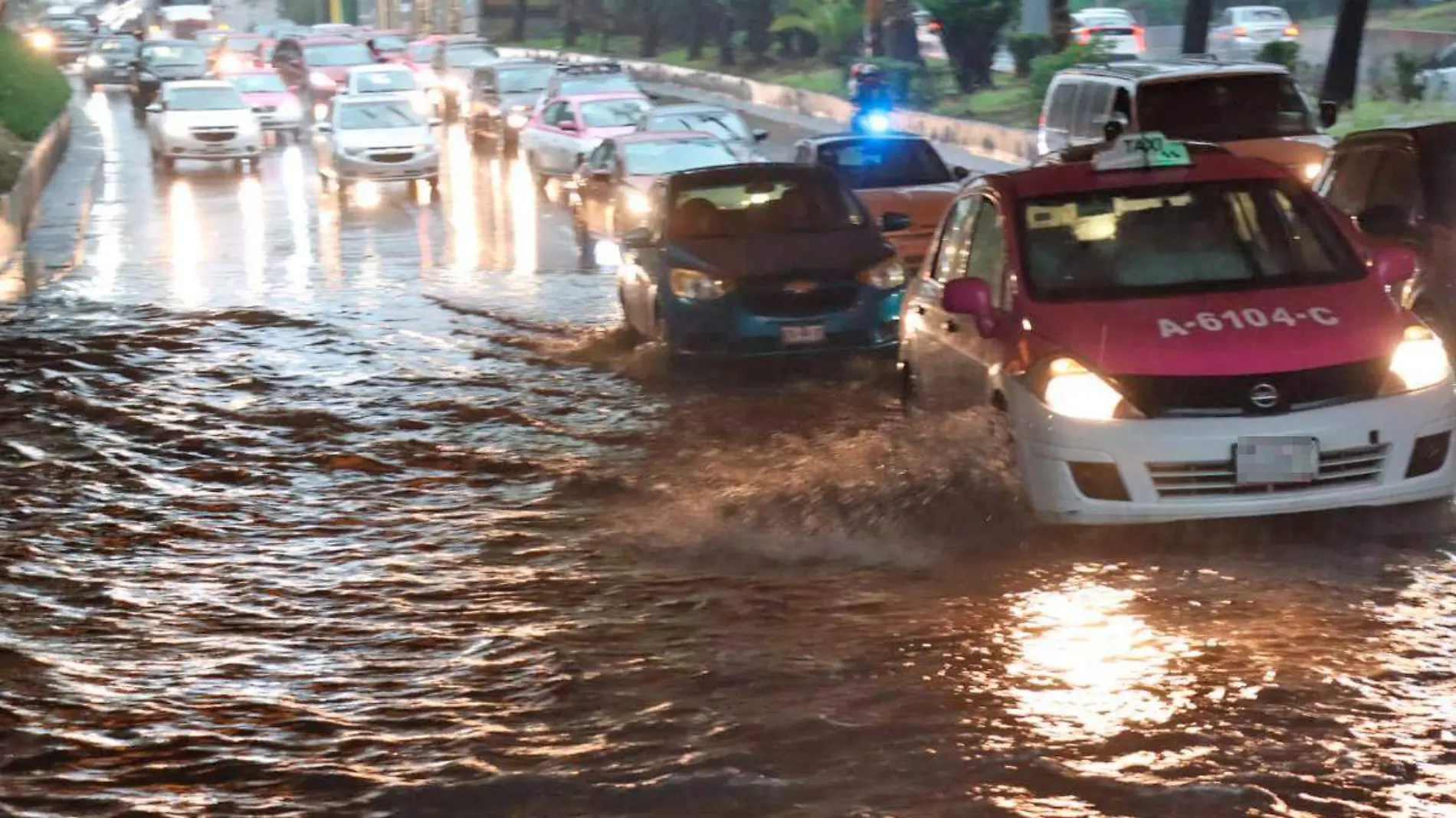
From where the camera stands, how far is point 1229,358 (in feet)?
29.0

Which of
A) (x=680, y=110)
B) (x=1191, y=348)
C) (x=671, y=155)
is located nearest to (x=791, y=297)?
(x=1191, y=348)

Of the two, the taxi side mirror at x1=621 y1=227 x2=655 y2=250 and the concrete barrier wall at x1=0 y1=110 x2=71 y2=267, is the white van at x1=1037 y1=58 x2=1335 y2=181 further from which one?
the concrete barrier wall at x1=0 y1=110 x2=71 y2=267

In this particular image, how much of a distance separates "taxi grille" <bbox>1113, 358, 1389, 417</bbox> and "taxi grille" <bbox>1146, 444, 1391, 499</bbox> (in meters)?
0.19

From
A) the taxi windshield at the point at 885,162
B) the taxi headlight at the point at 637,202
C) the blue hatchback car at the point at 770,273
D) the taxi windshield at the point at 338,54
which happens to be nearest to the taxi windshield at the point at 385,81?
the taxi windshield at the point at 338,54

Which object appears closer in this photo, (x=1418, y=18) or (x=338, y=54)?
(x=338, y=54)

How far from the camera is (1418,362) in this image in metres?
9.02

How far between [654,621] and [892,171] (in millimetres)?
13460

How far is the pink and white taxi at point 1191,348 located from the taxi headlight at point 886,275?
4.92 metres

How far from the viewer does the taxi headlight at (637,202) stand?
23844 mm

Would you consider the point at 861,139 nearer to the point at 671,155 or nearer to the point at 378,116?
the point at 671,155

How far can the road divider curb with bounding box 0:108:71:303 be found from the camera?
2261 centimetres

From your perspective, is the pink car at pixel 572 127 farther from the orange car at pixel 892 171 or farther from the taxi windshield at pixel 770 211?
the taxi windshield at pixel 770 211

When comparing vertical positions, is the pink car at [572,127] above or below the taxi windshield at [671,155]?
below

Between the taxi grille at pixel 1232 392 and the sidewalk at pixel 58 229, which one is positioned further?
the sidewalk at pixel 58 229
